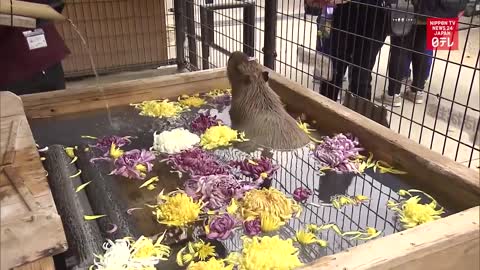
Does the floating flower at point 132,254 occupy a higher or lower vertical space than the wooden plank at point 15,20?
lower

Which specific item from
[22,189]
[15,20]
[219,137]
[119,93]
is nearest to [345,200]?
[219,137]

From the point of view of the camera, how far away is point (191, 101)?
2258 mm

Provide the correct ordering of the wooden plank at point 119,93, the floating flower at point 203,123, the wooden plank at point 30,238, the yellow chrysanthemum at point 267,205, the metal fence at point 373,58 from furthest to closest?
1. the wooden plank at point 119,93
2. the floating flower at point 203,123
3. the metal fence at point 373,58
4. the yellow chrysanthemum at point 267,205
5. the wooden plank at point 30,238

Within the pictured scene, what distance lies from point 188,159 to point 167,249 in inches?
18.9

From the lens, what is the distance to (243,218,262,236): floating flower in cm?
130

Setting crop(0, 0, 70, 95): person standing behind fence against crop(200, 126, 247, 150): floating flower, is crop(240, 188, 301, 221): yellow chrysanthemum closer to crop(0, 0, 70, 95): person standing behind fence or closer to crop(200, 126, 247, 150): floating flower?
crop(200, 126, 247, 150): floating flower

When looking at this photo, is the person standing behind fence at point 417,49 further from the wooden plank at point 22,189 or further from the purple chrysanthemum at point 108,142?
the wooden plank at point 22,189

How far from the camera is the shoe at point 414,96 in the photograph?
219cm

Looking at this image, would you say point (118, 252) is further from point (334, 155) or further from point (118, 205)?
point (334, 155)

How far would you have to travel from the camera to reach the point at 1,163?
868mm

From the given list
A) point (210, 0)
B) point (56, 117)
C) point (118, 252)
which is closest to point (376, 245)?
point (118, 252)

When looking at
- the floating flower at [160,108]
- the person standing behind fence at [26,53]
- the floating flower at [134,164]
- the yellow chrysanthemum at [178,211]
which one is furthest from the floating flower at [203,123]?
the person standing behind fence at [26,53]

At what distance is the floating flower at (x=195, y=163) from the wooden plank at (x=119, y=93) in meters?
0.63

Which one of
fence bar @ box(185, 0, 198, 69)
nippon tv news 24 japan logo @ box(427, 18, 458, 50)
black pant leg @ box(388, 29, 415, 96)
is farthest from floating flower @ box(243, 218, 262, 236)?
fence bar @ box(185, 0, 198, 69)
